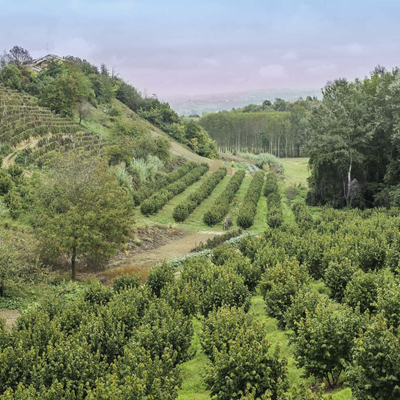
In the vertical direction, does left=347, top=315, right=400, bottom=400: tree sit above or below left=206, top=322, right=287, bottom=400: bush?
above

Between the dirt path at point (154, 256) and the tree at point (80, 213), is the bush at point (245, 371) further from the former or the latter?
the dirt path at point (154, 256)

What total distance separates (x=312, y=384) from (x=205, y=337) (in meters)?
3.10

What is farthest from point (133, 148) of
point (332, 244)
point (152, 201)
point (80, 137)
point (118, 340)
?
point (118, 340)

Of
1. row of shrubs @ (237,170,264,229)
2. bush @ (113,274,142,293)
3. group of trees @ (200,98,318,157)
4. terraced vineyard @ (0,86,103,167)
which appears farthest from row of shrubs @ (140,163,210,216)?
group of trees @ (200,98,318,157)

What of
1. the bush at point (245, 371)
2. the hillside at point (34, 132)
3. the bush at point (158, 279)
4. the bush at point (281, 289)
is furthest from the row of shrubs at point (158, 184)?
the bush at point (245, 371)

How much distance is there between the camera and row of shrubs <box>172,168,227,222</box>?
120 feet

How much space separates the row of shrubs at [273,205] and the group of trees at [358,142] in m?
5.28

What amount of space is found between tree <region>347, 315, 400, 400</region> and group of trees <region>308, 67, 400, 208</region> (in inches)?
1158

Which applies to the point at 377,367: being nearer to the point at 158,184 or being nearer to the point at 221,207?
the point at 221,207

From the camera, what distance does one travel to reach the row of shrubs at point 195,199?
36.7m

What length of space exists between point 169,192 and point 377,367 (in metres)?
37.0

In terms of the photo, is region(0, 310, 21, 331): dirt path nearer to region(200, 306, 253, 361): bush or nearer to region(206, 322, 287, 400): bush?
region(200, 306, 253, 361): bush

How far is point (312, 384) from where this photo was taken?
9.75 meters

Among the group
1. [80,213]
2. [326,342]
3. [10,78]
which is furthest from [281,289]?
[10,78]
